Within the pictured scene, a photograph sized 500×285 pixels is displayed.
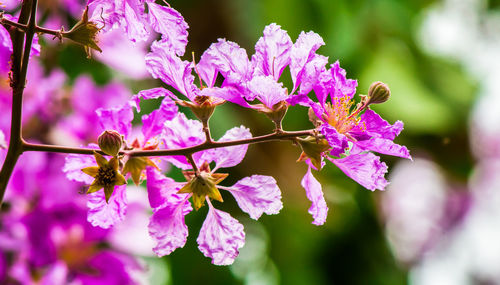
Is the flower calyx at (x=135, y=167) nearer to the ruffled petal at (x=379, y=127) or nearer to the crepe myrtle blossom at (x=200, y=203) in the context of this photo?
the crepe myrtle blossom at (x=200, y=203)

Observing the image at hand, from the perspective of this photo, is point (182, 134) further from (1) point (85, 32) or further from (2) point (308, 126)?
(2) point (308, 126)

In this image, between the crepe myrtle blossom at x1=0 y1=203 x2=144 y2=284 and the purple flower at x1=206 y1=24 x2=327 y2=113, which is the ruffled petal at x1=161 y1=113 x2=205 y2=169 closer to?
the purple flower at x1=206 y1=24 x2=327 y2=113

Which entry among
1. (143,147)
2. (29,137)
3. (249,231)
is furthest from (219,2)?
(143,147)

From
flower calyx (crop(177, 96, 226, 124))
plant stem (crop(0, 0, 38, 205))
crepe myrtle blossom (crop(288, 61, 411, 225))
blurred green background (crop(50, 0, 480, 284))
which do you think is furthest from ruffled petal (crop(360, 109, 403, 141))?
blurred green background (crop(50, 0, 480, 284))

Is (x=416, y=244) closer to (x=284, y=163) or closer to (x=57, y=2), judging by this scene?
(x=284, y=163)

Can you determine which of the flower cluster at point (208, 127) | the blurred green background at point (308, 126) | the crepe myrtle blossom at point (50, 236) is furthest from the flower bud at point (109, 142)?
the blurred green background at point (308, 126)

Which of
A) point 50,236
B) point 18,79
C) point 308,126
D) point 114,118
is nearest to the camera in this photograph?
point 18,79

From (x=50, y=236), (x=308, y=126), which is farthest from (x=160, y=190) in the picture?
(x=308, y=126)
